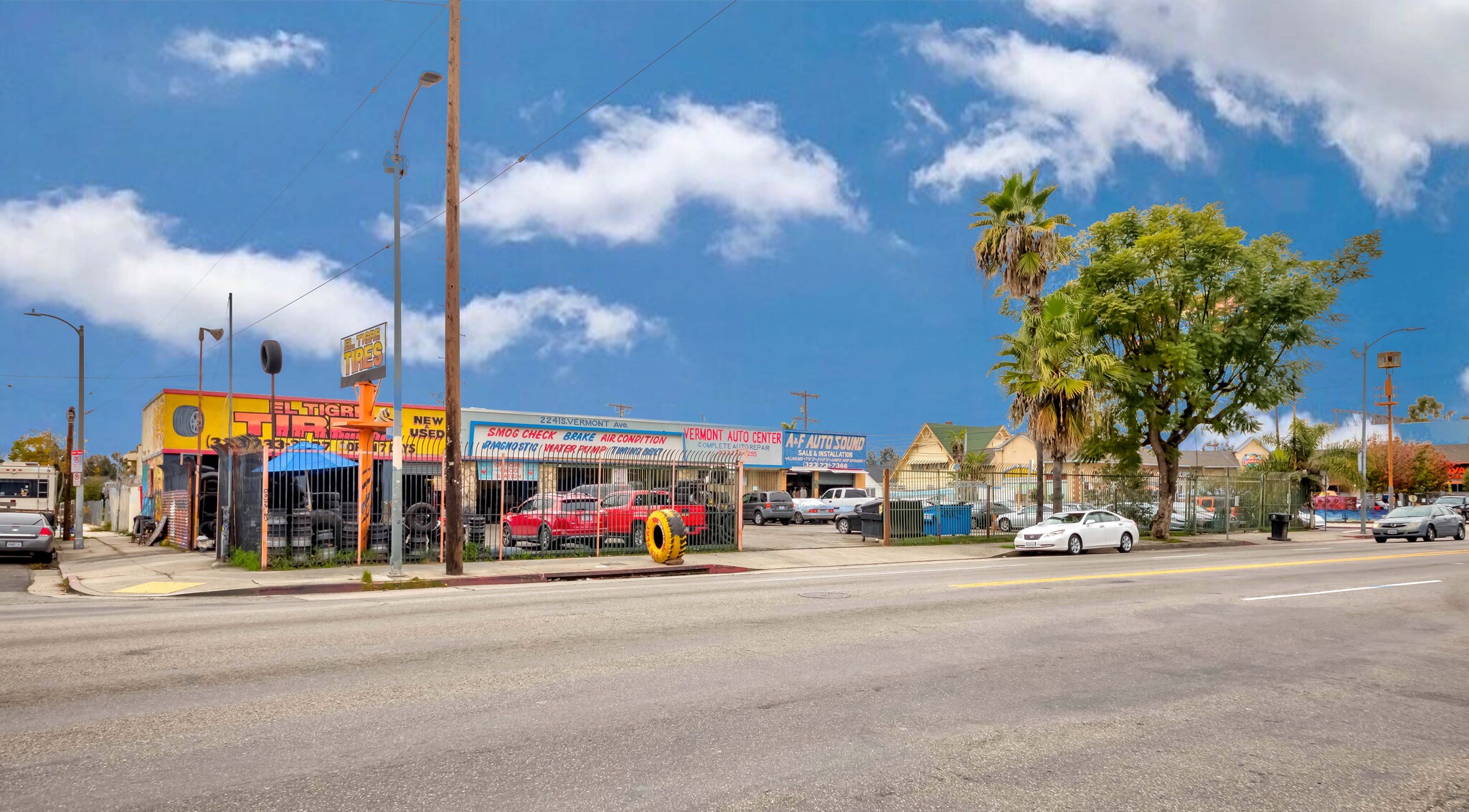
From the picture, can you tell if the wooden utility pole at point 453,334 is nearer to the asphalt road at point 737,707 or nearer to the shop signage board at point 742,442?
the asphalt road at point 737,707

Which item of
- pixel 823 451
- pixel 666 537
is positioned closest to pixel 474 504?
pixel 666 537

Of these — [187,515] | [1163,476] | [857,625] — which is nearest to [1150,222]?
[1163,476]

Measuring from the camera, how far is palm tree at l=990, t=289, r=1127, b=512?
29.5m

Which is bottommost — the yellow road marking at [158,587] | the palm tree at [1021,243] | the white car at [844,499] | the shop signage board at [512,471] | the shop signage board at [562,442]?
the yellow road marking at [158,587]

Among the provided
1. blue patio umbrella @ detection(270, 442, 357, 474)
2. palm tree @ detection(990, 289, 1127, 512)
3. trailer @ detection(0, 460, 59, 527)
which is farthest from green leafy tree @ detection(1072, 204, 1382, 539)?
trailer @ detection(0, 460, 59, 527)

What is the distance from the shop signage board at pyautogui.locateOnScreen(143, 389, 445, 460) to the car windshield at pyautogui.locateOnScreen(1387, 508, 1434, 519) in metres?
35.4

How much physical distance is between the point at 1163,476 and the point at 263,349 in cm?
2811

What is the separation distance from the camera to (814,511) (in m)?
43.1

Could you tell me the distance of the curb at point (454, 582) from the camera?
15.8 meters

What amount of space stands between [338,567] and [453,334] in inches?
208

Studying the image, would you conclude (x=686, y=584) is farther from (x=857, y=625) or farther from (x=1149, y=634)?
(x=1149, y=634)

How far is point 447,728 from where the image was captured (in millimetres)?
6121

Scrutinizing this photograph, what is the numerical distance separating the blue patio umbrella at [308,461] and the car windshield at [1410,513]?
3673cm

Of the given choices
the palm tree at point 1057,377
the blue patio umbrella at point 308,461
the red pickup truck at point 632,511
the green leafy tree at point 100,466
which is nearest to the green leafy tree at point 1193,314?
the palm tree at point 1057,377
